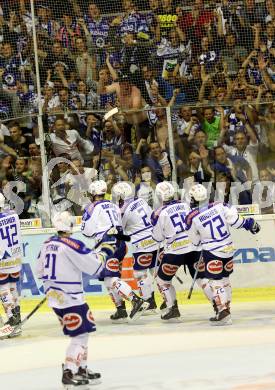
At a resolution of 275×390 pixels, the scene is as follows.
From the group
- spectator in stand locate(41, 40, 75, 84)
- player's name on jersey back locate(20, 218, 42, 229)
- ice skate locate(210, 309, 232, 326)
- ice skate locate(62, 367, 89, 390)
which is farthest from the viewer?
spectator in stand locate(41, 40, 75, 84)

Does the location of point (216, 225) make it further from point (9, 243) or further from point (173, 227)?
point (9, 243)

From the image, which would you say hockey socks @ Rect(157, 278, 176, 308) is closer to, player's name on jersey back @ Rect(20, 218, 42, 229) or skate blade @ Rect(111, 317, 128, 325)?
skate blade @ Rect(111, 317, 128, 325)

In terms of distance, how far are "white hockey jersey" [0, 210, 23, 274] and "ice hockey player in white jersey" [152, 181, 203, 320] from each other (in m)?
1.59

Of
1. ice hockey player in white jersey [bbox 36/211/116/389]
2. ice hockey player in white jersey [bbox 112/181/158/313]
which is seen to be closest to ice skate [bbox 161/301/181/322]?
ice hockey player in white jersey [bbox 112/181/158/313]

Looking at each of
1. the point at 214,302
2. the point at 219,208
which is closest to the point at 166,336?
the point at 214,302

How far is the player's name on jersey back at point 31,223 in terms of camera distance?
42.7 ft

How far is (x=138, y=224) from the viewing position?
471 inches

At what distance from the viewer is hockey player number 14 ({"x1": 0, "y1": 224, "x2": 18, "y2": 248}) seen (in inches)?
435

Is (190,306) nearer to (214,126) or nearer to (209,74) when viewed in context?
(214,126)

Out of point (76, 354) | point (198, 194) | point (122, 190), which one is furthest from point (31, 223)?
point (76, 354)

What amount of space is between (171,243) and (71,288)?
364cm

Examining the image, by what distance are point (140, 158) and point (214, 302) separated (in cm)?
268

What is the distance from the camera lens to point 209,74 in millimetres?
13492

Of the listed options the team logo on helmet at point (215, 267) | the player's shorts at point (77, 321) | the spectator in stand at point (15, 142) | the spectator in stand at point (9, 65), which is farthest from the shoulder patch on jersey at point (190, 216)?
the spectator in stand at point (9, 65)
